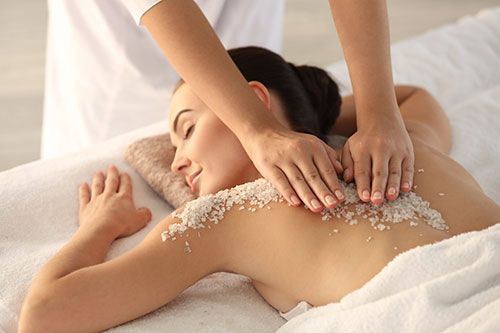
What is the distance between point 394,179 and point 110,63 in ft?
3.99

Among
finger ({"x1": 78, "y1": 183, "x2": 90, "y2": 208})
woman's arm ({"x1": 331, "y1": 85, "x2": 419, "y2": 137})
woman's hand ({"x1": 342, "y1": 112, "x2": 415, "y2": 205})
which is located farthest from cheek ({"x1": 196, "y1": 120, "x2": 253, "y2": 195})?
woman's arm ({"x1": 331, "y1": 85, "x2": 419, "y2": 137})

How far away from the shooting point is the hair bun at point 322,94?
6.56ft

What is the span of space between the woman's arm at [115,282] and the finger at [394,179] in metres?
0.30

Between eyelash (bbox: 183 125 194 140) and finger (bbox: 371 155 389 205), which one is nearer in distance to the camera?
finger (bbox: 371 155 389 205)

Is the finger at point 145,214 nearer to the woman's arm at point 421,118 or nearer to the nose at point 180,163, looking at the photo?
the nose at point 180,163

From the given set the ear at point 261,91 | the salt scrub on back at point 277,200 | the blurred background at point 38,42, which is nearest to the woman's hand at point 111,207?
the salt scrub on back at point 277,200

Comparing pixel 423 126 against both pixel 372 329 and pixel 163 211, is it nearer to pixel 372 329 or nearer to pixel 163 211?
pixel 163 211

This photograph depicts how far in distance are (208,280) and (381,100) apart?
482 millimetres

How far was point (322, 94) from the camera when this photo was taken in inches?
79.9

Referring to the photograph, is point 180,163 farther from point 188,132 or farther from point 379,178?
point 379,178

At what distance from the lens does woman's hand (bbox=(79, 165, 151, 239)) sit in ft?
5.85

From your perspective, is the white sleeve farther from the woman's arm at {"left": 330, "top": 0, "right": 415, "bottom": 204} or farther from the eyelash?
the woman's arm at {"left": 330, "top": 0, "right": 415, "bottom": 204}

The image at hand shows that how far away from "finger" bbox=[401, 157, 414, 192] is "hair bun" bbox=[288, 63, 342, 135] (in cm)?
43

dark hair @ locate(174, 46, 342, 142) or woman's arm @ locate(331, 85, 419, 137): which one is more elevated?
dark hair @ locate(174, 46, 342, 142)
